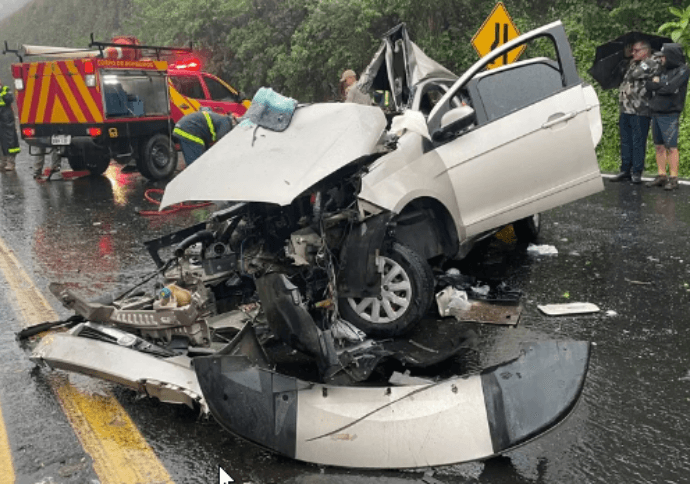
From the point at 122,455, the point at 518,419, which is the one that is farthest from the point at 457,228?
the point at 122,455

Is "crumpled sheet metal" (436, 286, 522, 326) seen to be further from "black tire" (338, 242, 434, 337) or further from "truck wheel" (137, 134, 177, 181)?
"truck wheel" (137, 134, 177, 181)

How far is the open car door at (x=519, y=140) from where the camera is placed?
5.59 metres

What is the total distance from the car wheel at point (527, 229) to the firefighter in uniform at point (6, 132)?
1195 centimetres

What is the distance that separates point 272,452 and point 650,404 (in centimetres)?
214

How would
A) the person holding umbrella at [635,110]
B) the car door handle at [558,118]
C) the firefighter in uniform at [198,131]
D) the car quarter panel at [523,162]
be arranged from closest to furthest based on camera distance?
the car quarter panel at [523,162] → the car door handle at [558,118] → the firefighter in uniform at [198,131] → the person holding umbrella at [635,110]

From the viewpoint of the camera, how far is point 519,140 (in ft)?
18.6

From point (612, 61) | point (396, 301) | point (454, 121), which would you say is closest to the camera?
point (396, 301)

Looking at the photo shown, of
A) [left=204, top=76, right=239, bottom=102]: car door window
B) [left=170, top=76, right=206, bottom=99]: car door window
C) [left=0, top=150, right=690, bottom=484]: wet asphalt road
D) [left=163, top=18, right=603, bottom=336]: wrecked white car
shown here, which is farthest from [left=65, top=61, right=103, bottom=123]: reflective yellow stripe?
[left=163, top=18, right=603, bottom=336]: wrecked white car

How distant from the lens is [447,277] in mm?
5902

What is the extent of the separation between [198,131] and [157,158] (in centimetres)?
433

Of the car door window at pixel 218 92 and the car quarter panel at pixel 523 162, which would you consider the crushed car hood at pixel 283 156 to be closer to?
the car quarter panel at pixel 523 162

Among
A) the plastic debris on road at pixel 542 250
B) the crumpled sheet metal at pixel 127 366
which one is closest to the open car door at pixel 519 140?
the plastic debris on road at pixel 542 250

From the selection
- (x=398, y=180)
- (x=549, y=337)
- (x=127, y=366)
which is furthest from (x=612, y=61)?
(x=127, y=366)

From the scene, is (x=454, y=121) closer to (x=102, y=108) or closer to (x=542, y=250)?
(x=542, y=250)
